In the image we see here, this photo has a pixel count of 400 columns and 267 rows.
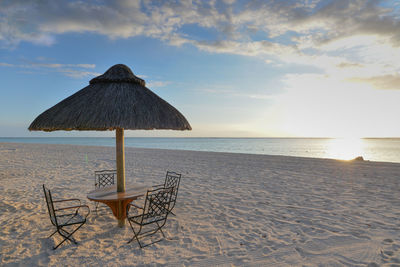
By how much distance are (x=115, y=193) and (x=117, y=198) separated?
0.42 m

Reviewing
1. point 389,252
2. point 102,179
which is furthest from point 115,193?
point 389,252

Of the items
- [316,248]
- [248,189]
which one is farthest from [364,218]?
[248,189]

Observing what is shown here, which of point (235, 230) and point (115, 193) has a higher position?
point (115, 193)

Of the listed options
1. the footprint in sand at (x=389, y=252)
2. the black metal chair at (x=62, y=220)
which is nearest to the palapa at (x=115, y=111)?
the black metal chair at (x=62, y=220)

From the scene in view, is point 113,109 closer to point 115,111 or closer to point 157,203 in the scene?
point 115,111

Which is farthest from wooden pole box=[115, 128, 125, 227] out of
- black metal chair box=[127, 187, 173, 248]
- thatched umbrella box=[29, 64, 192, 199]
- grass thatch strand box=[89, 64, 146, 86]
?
grass thatch strand box=[89, 64, 146, 86]

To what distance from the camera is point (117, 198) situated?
13.5ft

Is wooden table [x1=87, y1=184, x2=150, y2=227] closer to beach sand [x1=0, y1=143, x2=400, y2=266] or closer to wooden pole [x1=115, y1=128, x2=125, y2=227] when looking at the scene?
wooden pole [x1=115, y1=128, x2=125, y2=227]

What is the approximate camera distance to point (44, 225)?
15.4 feet

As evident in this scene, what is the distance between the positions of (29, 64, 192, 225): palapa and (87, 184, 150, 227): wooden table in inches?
8.6

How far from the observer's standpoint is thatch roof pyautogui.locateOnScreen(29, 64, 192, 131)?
4203 mm

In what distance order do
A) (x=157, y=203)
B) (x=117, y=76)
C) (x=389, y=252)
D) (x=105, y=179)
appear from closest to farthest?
(x=389, y=252)
(x=157, y=203)
(x=117, y=76)
(x=105, y=179)

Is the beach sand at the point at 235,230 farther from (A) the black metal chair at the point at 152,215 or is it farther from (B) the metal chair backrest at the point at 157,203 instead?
(B) the metal chair backrest at the point at 157,203

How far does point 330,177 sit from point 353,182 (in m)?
1.11
